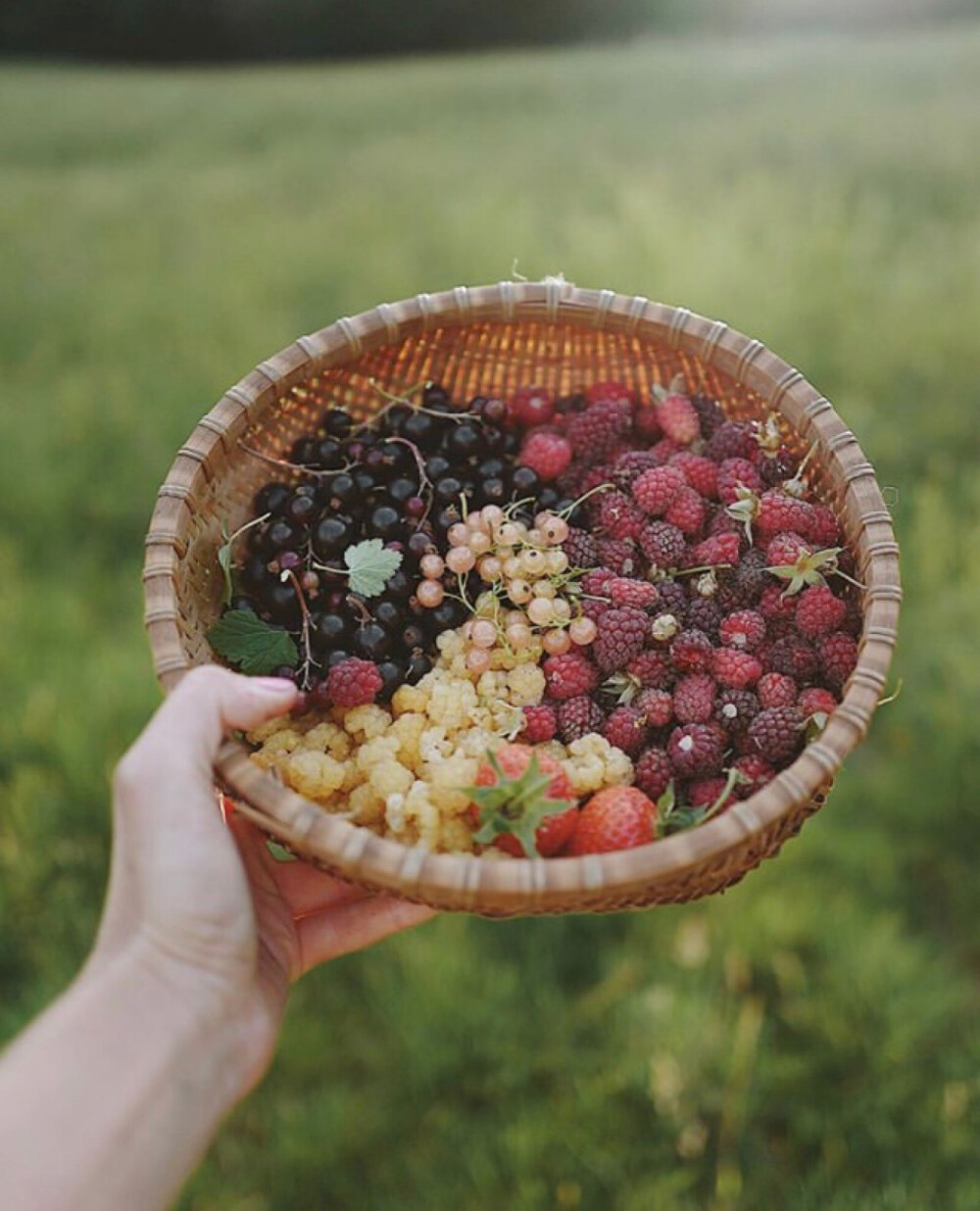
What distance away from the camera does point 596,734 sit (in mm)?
1392

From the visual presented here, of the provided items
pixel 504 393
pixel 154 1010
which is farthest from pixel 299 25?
pixel 154 1010

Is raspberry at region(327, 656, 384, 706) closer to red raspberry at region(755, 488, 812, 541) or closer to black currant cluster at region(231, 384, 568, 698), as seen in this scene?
black currant cluster at region(231, 384, 568, 698)

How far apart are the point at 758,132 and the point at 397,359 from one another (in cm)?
222

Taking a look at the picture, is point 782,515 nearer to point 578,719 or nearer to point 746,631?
point 746,631

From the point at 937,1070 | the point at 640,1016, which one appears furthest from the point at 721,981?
the point at 937,1070

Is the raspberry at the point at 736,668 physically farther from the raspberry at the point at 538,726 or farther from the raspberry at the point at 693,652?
the raspberry at the point at 538,726

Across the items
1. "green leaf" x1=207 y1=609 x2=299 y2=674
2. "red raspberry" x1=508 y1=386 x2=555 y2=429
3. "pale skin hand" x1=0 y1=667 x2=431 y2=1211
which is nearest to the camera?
"pale skin hand" x1=0 y1=667 x2=431 y2=1211

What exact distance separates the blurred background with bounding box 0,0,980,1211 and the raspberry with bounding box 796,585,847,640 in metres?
0.85

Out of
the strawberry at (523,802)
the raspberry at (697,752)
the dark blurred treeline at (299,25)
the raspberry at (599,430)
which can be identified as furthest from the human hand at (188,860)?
the dark blurred treeline at (299,25)

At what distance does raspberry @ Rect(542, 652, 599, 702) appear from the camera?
4.74 ft

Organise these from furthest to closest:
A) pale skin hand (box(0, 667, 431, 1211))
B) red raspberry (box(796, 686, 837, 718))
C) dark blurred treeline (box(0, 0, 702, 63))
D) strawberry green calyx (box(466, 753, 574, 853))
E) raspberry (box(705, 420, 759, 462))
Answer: dark blurred treeline (box(0, 0, 702, 63)) < raspberry (box(705, 420, 759, 462)) < red raspberry (box(796, 686, 837, 718)) < strawberry green calyx (box(466, 753, 574, 853)) < pale skin hand (box(0, 667, 431, 1211))

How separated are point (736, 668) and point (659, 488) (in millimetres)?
252

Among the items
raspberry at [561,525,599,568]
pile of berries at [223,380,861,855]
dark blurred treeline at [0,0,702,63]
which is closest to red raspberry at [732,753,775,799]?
pile of berries at [223,380,861,855]

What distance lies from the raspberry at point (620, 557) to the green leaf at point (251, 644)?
0.40m
